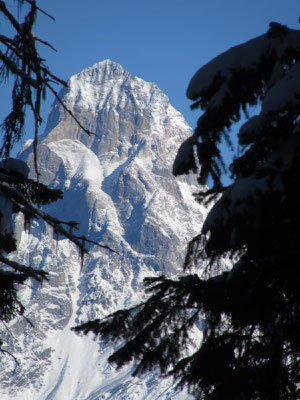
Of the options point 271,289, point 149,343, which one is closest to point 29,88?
point 271,289

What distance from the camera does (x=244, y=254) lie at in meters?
4.73

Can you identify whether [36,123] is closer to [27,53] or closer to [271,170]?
[27,53]

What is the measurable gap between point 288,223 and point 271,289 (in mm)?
840

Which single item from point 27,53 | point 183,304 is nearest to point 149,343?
point 183,304

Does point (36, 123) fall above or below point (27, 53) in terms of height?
below

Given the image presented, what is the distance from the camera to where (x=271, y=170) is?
3984mm

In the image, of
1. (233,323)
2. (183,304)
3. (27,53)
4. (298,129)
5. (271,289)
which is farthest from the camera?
(183,304)

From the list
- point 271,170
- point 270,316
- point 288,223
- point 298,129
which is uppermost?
point 298,129

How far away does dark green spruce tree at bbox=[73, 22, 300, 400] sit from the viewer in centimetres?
396

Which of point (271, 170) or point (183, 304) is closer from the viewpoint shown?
point (271, 170)

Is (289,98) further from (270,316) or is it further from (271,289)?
(270,316)

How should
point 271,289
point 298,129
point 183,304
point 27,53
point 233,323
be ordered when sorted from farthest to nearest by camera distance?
point 183,304, point 233,323, point 271,289, point 298,129, point 27,53

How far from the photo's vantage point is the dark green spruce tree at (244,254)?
3.96 metres

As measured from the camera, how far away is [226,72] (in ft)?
14.9
